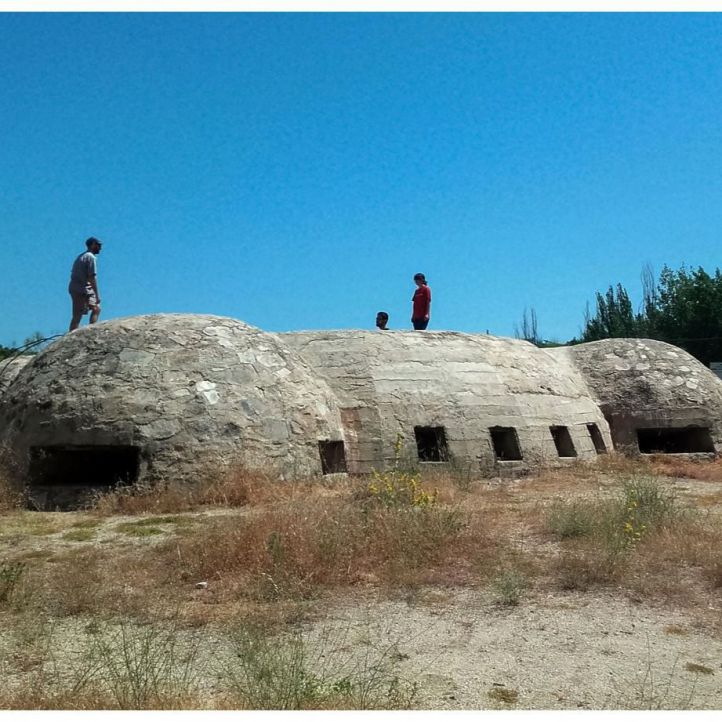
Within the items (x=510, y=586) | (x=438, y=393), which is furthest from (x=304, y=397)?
(x=510, y=586)

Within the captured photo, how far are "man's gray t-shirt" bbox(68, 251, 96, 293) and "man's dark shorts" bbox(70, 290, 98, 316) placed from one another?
0.17ft

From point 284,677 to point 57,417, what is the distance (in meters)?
7.44

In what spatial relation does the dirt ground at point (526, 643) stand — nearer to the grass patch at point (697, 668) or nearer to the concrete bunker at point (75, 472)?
the grass patch at point (697, 668)

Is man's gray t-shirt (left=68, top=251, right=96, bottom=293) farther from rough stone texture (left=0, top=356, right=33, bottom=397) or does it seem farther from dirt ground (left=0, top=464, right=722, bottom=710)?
dirt ground (left=0, top=464, right=722, bottom=710)

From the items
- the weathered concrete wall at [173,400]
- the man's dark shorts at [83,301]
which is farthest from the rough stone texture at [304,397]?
the man's dark shorts at [83,301]

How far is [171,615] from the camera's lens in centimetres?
514

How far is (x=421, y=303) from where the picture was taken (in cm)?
1454

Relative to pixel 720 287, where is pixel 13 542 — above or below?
below

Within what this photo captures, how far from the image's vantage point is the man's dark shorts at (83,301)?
12.3 meters

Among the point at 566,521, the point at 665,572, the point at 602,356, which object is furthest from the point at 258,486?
the point at 602,356

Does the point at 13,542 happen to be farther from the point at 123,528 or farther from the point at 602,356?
the point at 602,356

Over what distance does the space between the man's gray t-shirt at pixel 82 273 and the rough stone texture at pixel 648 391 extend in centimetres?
970

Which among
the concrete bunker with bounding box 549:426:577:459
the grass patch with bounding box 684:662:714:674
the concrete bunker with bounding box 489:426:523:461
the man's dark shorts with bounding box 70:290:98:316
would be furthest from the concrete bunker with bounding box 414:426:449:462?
the grass patch with bounding box 684:662:714:674

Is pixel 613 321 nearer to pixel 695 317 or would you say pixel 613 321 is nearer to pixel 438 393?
pixel 695 317
